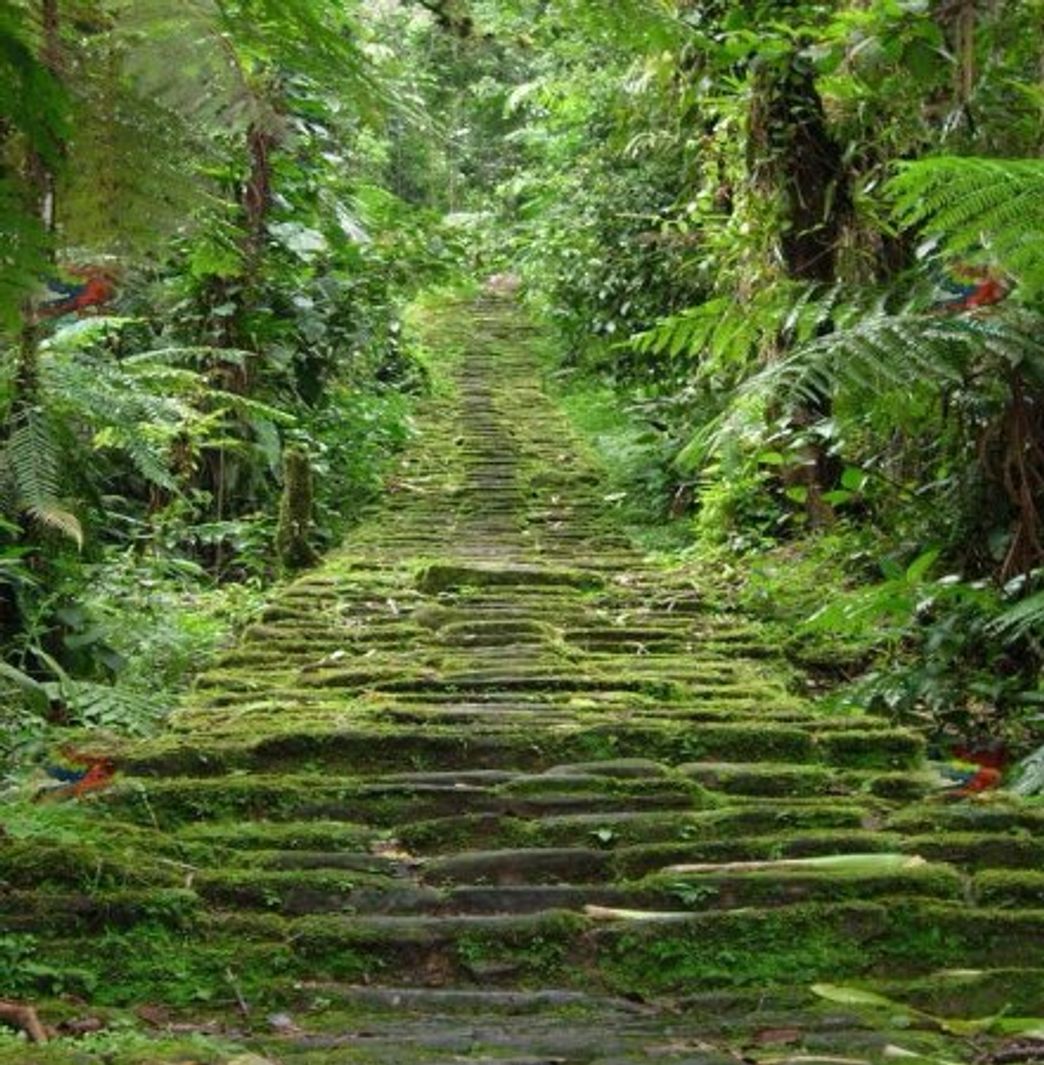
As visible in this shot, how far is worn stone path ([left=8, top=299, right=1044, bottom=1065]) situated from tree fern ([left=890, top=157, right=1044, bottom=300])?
134 cm

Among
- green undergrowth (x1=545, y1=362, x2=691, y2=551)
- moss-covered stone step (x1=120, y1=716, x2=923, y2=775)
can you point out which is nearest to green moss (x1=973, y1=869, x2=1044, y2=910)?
moss-covered stone step (x1=120, y1=716, x2=923, y2=775)

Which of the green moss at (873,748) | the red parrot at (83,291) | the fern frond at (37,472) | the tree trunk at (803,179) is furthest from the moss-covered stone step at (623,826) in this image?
the tree trunk at (803,179)

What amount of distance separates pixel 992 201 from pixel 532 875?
79.9 inches

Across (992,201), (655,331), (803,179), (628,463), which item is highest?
(803,179)

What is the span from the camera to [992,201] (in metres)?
3.79

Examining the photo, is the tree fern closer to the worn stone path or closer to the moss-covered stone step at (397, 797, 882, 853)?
the worn stone path

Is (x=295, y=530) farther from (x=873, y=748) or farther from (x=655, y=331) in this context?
(x=873, y=748)

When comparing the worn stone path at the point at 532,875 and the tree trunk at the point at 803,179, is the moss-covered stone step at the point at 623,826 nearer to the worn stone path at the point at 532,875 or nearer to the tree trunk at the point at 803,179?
the worn stone path at the point at 532,875

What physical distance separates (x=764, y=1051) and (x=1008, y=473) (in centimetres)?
298

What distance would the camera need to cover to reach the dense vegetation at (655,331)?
328 centimetres

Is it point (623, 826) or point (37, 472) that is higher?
point (37, 472)

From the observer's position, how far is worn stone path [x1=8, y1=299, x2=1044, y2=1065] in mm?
2567

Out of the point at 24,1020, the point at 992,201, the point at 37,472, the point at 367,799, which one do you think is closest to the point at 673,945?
the point at 367,799

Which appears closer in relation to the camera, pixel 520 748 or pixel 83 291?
pixel 520 748
